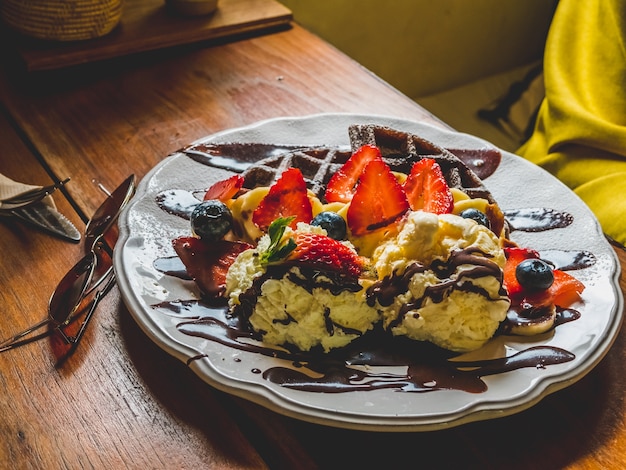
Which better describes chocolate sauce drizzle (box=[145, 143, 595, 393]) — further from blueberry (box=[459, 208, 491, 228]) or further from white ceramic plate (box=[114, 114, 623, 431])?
blueberry (box=[459, 208, 491, 228])

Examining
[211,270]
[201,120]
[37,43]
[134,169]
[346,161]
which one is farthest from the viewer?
[37,43]

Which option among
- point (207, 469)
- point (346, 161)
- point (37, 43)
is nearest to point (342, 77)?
point (346, 161)

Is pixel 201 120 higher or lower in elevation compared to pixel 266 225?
lower

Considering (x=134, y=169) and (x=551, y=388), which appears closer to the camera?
(x=551, y=388)

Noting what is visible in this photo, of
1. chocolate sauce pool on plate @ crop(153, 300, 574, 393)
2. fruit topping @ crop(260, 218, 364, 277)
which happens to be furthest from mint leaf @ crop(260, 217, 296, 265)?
chocolate sauce pool on plate @ crop(153, 300, 574, 393)

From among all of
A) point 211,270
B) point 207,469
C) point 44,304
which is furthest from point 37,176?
point 207,469

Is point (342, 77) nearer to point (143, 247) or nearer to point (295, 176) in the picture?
point (295, 176)

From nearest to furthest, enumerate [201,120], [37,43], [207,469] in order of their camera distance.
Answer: [207,469] < [201,120] < [37,43]
